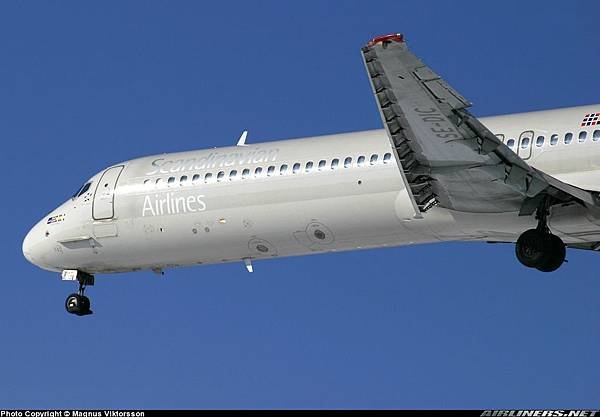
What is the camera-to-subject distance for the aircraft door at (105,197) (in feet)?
103

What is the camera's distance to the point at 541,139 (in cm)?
2627

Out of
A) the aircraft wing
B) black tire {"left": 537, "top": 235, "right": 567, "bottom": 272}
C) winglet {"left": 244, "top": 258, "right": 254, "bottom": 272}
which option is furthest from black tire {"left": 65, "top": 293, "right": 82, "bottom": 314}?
black tire {"left": 537, "top": 235, "right": 567, "bottom": 272}

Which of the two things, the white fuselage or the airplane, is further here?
the white fuselage

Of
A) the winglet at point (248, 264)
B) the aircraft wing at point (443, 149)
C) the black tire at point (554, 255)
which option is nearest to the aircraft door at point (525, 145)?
the aircraft wing at point (443, 149)

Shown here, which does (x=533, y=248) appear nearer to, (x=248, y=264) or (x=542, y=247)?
(x=542, y=247)

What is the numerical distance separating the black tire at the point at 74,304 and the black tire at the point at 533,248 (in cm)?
1187

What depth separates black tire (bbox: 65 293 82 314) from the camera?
32.9 meters

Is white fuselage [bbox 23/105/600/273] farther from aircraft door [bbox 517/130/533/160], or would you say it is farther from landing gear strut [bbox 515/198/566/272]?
landing gear strut [bbox 515/198/566/272]

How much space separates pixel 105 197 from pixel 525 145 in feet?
35.0

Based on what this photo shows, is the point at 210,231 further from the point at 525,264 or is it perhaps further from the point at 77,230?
the point at 525,264

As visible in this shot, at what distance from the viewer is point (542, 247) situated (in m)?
26.0

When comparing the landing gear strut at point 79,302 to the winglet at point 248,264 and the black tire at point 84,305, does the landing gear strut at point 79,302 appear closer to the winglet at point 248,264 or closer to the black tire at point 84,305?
the black tire at point 84,305

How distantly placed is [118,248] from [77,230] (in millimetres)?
1313

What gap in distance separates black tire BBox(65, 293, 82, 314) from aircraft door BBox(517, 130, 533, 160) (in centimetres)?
1237
